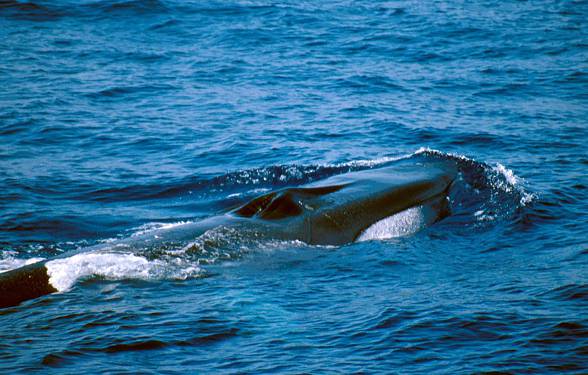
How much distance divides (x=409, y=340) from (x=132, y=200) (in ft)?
23.9

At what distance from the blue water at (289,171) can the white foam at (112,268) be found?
0.04 metres

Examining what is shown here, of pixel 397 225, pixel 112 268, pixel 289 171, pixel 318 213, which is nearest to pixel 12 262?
pixel 112 268

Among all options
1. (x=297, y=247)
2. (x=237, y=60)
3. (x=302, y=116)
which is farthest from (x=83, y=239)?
(x=237, y=60)

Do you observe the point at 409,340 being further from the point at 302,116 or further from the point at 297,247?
the point at 302,116

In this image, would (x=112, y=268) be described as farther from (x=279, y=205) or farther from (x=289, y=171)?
(x=289, y=171)

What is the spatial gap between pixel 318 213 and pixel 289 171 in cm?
420

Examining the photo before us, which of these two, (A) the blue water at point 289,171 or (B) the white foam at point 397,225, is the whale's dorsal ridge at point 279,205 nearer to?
(A) the blue water at point 289,171

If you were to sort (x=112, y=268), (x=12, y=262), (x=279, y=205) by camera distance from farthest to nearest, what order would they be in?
(x=279, y=205) < (x=12, y=262) < (x=112, y=268)

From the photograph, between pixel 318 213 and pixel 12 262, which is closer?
pixel 12 262

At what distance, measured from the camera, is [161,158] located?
16.7 m

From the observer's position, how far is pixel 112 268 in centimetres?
981

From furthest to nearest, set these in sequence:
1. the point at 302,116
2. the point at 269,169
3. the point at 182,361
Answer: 1. the point at 302,116
2. the point at 269,169
3. the point at 182,361

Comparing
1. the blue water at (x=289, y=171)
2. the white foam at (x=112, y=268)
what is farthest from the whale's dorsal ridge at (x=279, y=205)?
the white foam at (x=112, y=268)

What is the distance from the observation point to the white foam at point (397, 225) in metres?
11.3
